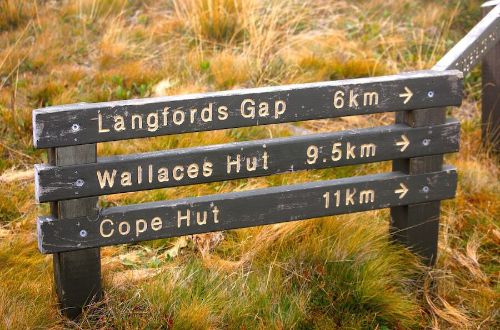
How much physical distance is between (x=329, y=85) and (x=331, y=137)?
253mm

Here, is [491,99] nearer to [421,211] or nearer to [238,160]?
[421,211]

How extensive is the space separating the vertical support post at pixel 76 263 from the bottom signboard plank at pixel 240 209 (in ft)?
0.18

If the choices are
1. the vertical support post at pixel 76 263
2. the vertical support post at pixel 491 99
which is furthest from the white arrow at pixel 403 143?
the vertical support post at pixel 491 99

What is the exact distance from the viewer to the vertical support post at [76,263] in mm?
3482

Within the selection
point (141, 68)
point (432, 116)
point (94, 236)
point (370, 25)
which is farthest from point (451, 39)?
point (94, 236)

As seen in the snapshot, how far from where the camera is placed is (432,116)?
409 cm

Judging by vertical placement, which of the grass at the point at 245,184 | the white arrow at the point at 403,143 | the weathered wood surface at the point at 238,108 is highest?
the weathered wood surface at the point at 238,108

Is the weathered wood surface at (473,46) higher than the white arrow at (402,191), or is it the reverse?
the weathered wood surface at (473,46)

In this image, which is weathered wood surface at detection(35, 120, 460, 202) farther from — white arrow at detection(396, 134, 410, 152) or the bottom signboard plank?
the bottom signboard plank

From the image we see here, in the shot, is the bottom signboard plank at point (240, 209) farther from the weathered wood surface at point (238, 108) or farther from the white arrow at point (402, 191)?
the weathered wood surface at point (238, 108)

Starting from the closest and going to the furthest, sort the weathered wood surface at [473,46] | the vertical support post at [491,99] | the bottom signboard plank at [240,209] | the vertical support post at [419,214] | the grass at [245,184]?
the bottom signboard plank at [240,209] → the grass at [245,184] → the vertical support post at [419,214] → the weathered wood surface at [473,46] → the vertical support post at [491,99]

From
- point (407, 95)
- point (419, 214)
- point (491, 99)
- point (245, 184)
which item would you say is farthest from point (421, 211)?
point (491, 99)

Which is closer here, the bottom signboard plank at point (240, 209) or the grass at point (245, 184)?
the bottom signboard plank at point (240, 209)

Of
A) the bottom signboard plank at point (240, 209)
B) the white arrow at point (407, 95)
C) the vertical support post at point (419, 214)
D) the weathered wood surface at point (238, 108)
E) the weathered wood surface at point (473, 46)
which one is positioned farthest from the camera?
the weathered wood surface at point (473, 46)
